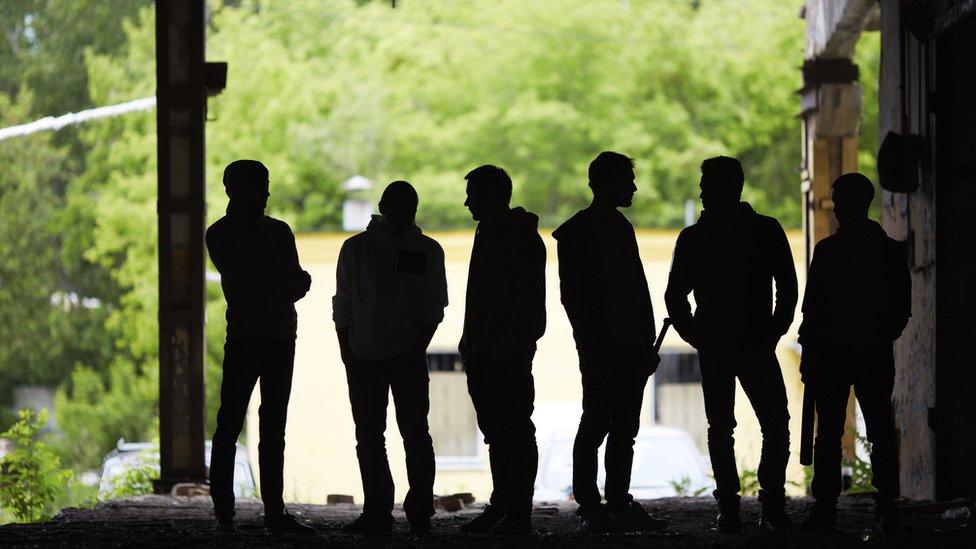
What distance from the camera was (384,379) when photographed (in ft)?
23.3

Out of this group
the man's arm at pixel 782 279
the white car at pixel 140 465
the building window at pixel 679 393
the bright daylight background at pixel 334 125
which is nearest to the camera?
the man's arm at pixel 782 279

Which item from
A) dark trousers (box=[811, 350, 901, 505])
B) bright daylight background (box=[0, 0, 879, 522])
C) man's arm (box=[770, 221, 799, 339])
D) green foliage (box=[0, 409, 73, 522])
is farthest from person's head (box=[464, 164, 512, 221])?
bright daylight background (box=[0, 0, 879, 522])

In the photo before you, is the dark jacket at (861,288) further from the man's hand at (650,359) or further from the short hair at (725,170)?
the man's hand at (650,359)

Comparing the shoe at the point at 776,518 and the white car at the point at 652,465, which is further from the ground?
the shoe at the point at 776,518

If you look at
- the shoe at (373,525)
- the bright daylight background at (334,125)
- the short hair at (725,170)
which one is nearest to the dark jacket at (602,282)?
the short hair at (725,170)

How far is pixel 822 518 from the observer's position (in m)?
7.05

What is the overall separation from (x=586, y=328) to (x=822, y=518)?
144cm

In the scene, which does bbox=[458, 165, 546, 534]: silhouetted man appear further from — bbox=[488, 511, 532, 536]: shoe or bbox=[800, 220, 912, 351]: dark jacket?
bbox=[800, 220, 912, 351]: dark jacket

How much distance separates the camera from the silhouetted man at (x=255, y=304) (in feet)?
22.8

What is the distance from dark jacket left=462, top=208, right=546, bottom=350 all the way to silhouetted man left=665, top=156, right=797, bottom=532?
26.0 inches

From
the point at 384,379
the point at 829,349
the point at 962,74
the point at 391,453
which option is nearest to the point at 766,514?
the point at 829,349

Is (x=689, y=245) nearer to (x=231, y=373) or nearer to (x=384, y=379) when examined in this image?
(x=384, y=379)

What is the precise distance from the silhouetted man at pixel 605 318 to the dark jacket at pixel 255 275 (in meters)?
1.30

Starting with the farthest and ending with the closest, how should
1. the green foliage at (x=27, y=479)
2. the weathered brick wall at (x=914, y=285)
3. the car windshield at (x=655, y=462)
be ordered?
the car windshield at (x=655, y=462)
the green foliage at (x=27, y=479)
the weathered brick wall at (x=914, y=285)
